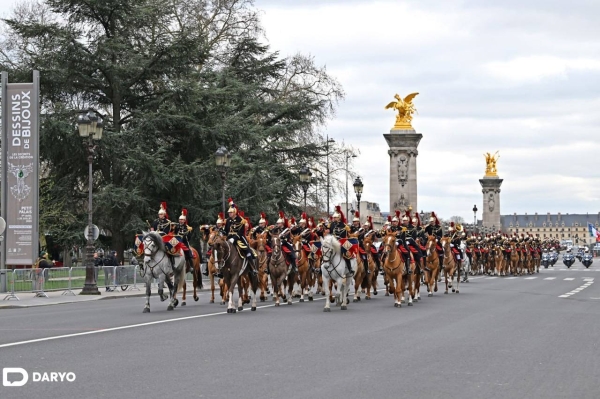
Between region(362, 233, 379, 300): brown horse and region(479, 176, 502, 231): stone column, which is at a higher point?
region(479, 176, 502, 231): stone column

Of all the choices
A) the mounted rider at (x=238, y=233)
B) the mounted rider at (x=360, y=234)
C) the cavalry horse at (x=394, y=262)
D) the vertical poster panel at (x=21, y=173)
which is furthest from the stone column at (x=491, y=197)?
the mounted rider at (x=238, y=233)

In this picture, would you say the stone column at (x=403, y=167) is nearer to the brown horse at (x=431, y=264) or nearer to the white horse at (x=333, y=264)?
the brown horse at (x=431, y=264)

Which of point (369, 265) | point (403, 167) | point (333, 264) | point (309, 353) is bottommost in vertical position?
point (309, 353)

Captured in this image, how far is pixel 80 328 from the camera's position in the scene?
1745cm

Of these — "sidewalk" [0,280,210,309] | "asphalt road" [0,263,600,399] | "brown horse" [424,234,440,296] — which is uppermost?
"brown horse" [424,234,440,296]

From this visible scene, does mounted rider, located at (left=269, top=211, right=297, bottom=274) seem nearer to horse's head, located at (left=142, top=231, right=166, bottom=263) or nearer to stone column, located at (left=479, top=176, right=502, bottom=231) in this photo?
horse's head, located at (left=142, top=231, right=166, bottom=263)

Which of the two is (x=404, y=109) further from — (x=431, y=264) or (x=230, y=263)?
(x=230, y=263)

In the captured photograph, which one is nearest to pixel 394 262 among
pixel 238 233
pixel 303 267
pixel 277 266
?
pixel 277 266

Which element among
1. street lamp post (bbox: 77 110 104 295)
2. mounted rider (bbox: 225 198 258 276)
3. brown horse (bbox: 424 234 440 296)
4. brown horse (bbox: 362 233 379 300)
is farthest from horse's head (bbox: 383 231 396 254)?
street lamp post (bbox: 77 110 104 295)

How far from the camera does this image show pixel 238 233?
72.8 ft

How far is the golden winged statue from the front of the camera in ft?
285

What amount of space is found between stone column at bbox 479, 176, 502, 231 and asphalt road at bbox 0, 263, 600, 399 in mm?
99677

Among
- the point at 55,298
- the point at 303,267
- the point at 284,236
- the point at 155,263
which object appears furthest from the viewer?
the point at 55,298

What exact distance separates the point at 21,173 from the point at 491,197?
9521cm
